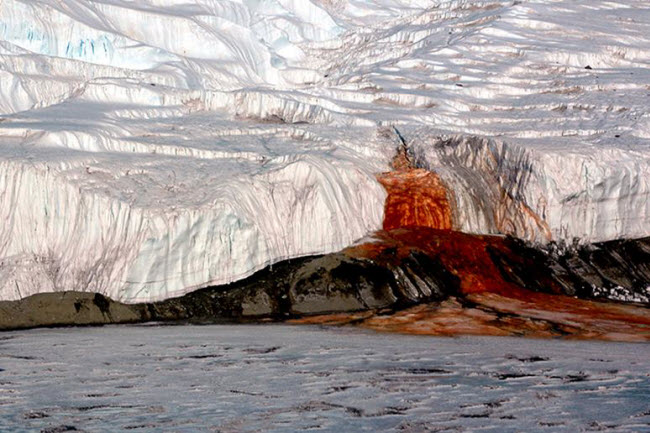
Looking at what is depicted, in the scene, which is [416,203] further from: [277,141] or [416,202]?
[277,141]

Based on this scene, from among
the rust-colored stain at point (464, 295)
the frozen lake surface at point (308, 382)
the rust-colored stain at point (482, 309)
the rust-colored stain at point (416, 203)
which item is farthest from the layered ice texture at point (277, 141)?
the frozen lake surface at point (308, 382)

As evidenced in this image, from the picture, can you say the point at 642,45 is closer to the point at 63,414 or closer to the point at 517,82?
the point at 517,82

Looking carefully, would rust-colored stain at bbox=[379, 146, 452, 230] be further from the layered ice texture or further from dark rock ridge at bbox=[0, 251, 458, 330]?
dark rock ridge at bbox=[0, 251, 458, 330]

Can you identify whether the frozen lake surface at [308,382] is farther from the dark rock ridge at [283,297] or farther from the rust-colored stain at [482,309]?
the rust-colored stain at [482,309]

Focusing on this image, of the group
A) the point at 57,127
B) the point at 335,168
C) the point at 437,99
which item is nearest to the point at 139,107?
the point at 57,127

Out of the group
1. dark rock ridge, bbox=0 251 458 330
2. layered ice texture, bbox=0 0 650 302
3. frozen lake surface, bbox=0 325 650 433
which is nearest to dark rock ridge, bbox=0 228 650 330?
dark rock ridge, bbox=0 251 458 330

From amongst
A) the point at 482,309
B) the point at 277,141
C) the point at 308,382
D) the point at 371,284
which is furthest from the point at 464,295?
A: the point at 308,382
